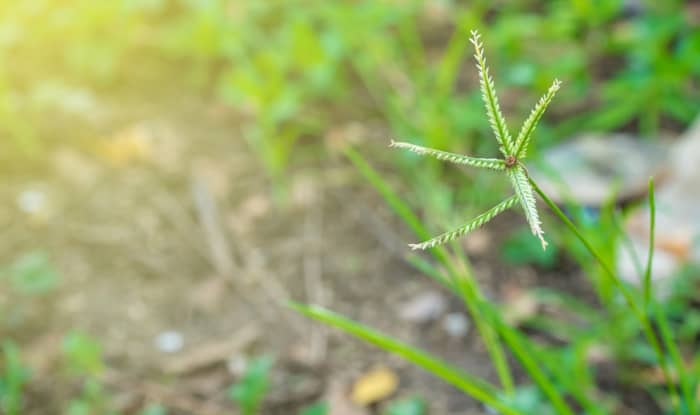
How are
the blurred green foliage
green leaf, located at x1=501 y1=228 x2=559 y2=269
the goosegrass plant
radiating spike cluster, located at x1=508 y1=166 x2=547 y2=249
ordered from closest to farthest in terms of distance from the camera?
1. radiating spike cluster, located at x1=508 y1=166 x2=547 y2=249
2. the goosegrass plant
3. green leaf, located at x1=501 y1=228 x2=559 y2=269
4. the blurred green foliage

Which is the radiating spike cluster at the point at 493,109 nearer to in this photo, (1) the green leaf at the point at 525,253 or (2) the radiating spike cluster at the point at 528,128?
(2) the radiating spike cluster at the point at 528,128

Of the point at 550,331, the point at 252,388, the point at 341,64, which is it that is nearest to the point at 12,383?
the point at 252,388

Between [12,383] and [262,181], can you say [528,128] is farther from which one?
[262,181]

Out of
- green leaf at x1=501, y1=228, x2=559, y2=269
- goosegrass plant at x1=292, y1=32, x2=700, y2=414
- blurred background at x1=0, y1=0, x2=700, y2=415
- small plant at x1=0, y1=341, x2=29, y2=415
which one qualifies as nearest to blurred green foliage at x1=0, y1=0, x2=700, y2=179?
blurred background at x1=0, y1=0, x2=700, y2=415

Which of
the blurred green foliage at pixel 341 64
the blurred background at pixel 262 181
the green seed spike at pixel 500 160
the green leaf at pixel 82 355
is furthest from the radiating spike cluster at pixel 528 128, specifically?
the blurred green foliage at pixel 341 64

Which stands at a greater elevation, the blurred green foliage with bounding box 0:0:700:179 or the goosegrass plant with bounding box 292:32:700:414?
the blurred green foliage with bounding box 0:0:700:179

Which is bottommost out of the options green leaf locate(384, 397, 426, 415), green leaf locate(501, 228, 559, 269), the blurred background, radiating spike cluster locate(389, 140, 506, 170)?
radiating spike cluster locate(389, 140, 506, 170)

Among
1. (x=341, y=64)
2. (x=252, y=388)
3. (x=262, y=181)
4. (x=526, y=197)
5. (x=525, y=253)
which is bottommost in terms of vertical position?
(x=526, y=197)

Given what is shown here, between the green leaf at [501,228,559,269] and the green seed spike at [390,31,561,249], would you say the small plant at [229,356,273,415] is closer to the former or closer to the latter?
the green leaf at [501,228,559,269]
